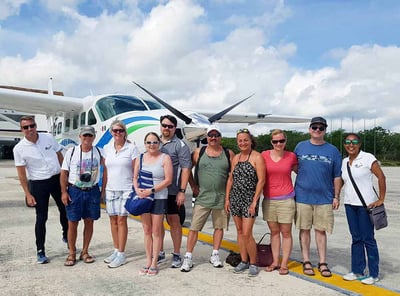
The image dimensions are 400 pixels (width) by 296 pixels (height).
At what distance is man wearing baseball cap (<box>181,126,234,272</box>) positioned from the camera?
466 cm

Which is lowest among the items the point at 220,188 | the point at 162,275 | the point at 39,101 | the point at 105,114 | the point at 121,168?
the point at 162,275

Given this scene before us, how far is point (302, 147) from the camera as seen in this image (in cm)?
461

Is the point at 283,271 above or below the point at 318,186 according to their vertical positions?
below

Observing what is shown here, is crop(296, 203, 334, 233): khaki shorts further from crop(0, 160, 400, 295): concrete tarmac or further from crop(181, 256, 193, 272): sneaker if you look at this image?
crop(181, 256, 193, 272): sneaker

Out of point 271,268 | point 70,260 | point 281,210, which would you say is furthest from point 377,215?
point 70,260

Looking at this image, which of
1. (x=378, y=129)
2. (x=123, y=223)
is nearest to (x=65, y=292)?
(x=123, y=223)

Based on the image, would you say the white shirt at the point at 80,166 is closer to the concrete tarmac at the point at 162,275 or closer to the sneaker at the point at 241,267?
the concrete tarmac at the point at 162,275

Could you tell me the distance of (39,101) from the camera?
1158 cm

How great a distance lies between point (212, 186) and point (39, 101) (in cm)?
871

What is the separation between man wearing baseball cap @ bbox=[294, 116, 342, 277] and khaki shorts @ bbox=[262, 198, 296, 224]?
0.33ft

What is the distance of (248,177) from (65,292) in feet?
7.46

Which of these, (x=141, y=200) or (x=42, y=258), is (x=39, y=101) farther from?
(x=141, y=200)

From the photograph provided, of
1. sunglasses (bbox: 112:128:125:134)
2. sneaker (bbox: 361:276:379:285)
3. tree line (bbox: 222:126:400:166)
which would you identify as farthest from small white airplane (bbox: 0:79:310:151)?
tree line (bbox: 222:126:400:166)

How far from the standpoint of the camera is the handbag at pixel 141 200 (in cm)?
445
